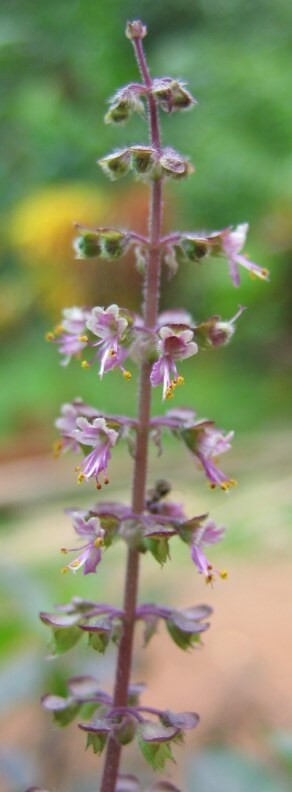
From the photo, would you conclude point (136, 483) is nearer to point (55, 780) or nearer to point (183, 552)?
point (55, 780)

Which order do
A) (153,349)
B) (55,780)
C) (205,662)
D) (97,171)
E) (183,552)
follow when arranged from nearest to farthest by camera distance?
(153,349) → (55,780) → (205,662) → (183,552) → (97,171)

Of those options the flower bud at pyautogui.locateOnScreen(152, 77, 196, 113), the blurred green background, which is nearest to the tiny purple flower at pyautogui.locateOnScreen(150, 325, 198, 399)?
the flower bud at pyautogui.locateOnScreen(152, 77, 196, 113)

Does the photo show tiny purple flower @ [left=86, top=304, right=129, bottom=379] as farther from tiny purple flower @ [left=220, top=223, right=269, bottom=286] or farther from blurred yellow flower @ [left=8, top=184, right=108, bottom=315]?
blurred yellow flower @ [left=8, top=184, right=108, bottom=315]

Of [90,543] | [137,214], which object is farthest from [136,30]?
[137,214]

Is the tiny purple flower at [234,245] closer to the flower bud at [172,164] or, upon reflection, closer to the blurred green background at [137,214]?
the flower bud at [172,164]

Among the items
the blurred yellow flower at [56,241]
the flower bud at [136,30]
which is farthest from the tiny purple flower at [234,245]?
the blurred yellow flower at [56,241]

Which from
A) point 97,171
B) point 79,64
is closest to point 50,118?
point 97,171
